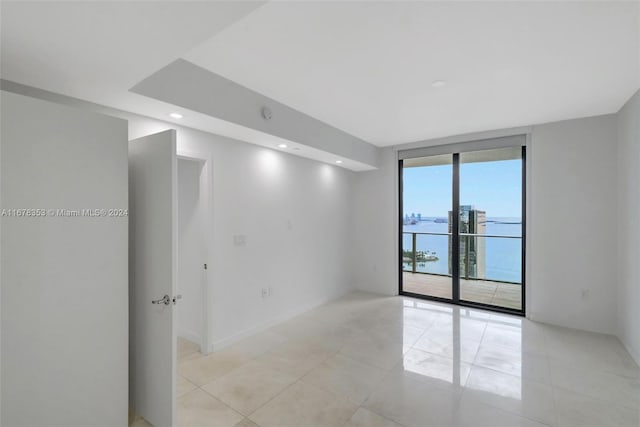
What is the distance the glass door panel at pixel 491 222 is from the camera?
4.39m

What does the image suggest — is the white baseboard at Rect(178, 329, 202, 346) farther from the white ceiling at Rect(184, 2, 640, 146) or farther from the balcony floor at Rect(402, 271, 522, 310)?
the balcony floor at Rect(402, 271, 522, 310)

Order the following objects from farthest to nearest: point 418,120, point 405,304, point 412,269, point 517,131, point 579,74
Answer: point 412,269 → point 405,304 → point 517,131 → point 418,120 → point 579,74

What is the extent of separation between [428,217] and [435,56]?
11.2 feet

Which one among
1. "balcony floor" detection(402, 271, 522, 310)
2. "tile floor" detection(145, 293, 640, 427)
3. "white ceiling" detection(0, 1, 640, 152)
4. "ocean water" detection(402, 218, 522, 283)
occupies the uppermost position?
"white ceiling" detection(0, 1, 640, 152)

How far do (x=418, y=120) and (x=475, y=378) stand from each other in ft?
9.47

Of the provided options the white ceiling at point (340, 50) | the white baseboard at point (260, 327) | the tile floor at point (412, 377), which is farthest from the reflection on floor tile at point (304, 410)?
the white ceiling at point (340, 50)

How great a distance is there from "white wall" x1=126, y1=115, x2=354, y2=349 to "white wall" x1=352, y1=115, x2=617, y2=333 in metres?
2.72

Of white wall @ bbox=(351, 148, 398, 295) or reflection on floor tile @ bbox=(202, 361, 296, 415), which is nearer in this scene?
reflection on floor tile @ bbox=(202, 361, 296, 415)

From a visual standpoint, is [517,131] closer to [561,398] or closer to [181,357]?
[561,398]

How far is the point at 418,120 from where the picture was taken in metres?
3.74

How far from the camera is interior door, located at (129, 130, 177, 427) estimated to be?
6.35 feet

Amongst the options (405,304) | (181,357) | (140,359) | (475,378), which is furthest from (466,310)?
(140,359)

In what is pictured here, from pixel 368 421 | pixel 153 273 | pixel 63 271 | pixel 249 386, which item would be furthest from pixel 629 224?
pixel 63 271

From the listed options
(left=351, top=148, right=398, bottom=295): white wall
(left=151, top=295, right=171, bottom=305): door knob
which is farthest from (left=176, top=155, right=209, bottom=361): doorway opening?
(left=351, top=148, right=398, bottom=295): white wall
